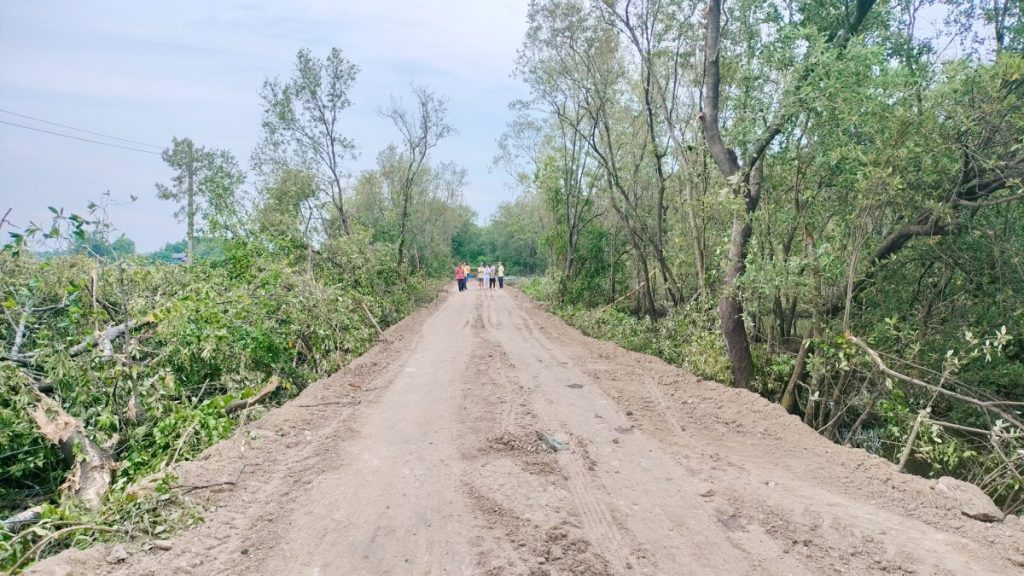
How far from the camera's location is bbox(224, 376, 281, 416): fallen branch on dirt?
7473 mm

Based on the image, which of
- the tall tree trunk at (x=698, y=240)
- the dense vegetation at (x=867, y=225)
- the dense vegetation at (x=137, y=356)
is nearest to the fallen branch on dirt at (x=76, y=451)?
the dense vegetation at (x=137, y=356)

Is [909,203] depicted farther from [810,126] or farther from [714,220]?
[714,220]

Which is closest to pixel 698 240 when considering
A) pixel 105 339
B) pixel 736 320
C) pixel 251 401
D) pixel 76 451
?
pixel 736 320

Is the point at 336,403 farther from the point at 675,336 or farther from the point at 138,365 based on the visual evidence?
the point at 675,336

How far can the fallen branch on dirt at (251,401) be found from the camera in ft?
→ 24.5

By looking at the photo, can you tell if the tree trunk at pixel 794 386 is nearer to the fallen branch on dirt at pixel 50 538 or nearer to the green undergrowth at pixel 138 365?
the green undergrowth at pixel 138 365

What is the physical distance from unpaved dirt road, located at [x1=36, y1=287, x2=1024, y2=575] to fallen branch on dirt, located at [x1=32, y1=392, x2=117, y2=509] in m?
0.96

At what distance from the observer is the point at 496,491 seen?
477cm

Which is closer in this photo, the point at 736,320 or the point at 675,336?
the point at 736,320

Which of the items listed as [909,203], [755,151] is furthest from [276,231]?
[909,203]

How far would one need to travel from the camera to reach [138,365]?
21.7ft

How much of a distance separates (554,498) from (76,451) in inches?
188

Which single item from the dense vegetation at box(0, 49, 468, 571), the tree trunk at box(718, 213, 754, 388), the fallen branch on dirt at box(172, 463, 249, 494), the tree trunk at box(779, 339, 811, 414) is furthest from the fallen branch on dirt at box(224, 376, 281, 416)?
the tree trunk at box(779, 339, 811, 414)

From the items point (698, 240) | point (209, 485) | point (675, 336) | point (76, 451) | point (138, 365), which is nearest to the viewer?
point (209, 485)
